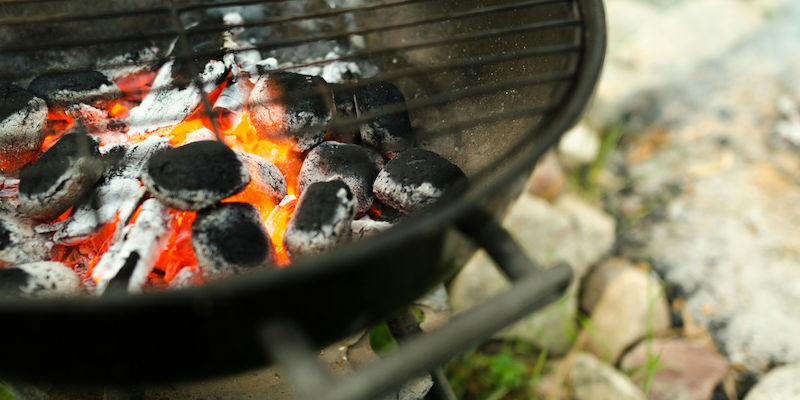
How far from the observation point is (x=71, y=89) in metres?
0.99

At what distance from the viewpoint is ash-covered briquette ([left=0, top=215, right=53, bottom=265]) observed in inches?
31.4

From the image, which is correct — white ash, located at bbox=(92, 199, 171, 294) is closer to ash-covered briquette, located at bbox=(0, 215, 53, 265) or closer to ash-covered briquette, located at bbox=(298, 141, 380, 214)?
ash-covered briquette, located at bbox=(0, 215, 53, 265)

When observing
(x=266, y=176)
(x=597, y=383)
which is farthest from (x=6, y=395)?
(x=597, y=383)

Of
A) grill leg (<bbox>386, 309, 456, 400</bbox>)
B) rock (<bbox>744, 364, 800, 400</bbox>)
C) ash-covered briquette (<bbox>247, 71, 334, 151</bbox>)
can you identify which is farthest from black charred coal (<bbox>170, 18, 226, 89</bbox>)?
rock (<bbox>744, 364, 800, 400</bbox>)

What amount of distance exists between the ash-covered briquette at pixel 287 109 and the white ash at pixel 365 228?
183 millimetres

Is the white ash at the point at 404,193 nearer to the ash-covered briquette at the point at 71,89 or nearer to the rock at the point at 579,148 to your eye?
the ash-covered briquette at the point at 71,89

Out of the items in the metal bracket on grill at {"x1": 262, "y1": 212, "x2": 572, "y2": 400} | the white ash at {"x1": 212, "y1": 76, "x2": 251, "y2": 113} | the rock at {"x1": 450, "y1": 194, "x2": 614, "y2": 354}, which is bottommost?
the rock at {"x1": 450, "y1": 194, "x2": 614, "y2": 354}

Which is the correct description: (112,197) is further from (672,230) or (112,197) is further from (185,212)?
(672,230)

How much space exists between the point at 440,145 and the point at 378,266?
55cm

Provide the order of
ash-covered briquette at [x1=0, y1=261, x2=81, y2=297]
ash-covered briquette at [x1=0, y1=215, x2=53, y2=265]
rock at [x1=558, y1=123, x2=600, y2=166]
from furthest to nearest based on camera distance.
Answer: rock at [x1=558, y1=123, x2=600, y2=166]
ash-covered briquette at [x1=0, y1=215, x2=53, y2=265]
ash-covered briquette at [x1=0, y1=261, x2=81, y2=297]

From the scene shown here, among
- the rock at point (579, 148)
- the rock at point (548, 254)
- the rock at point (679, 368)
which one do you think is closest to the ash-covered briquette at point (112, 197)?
the rock at point (548, 254)

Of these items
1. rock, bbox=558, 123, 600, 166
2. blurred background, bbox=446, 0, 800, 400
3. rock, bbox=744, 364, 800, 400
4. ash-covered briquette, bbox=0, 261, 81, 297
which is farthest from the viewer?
rock, bbox=558, 123, 600, 166

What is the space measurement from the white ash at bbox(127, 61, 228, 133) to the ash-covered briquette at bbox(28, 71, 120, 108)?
0.19ft

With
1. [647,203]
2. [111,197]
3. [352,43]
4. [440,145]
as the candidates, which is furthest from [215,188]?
[647,203]
